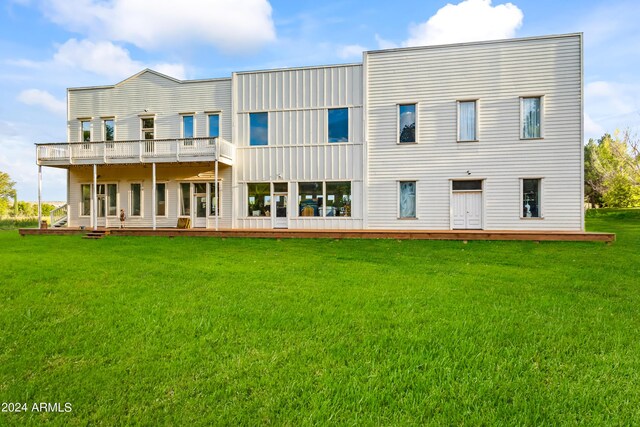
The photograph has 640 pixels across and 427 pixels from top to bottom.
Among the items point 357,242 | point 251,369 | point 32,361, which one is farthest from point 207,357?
point 357,242

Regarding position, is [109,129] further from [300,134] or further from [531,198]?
[531,198]

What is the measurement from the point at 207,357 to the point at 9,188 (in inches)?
2032

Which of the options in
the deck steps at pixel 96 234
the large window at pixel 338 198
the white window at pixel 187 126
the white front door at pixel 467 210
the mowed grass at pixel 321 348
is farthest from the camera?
the white window at pixel 187 126

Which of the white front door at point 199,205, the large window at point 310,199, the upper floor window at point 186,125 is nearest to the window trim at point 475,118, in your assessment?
the large window at point 310,199

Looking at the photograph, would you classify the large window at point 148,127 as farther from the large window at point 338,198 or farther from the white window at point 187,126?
the large window at point 338,198

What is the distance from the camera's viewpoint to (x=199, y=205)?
61.3ft

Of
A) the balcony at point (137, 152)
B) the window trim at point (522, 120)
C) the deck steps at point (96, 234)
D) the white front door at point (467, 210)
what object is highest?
the window trim at point (522, 120)

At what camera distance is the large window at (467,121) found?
15.9 m

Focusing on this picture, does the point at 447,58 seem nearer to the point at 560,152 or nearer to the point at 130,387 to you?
the point at 560,152

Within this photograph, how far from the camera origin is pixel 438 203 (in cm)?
1606

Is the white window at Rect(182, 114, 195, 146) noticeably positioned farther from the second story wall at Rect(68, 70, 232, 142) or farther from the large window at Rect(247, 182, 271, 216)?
the large window at Rect(247, 182, 271, 216)

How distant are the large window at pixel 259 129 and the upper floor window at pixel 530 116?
38.4 feet

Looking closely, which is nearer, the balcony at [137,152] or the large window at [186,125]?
the balcony at [137,152]

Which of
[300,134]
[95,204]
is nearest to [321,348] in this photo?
[300,134]
